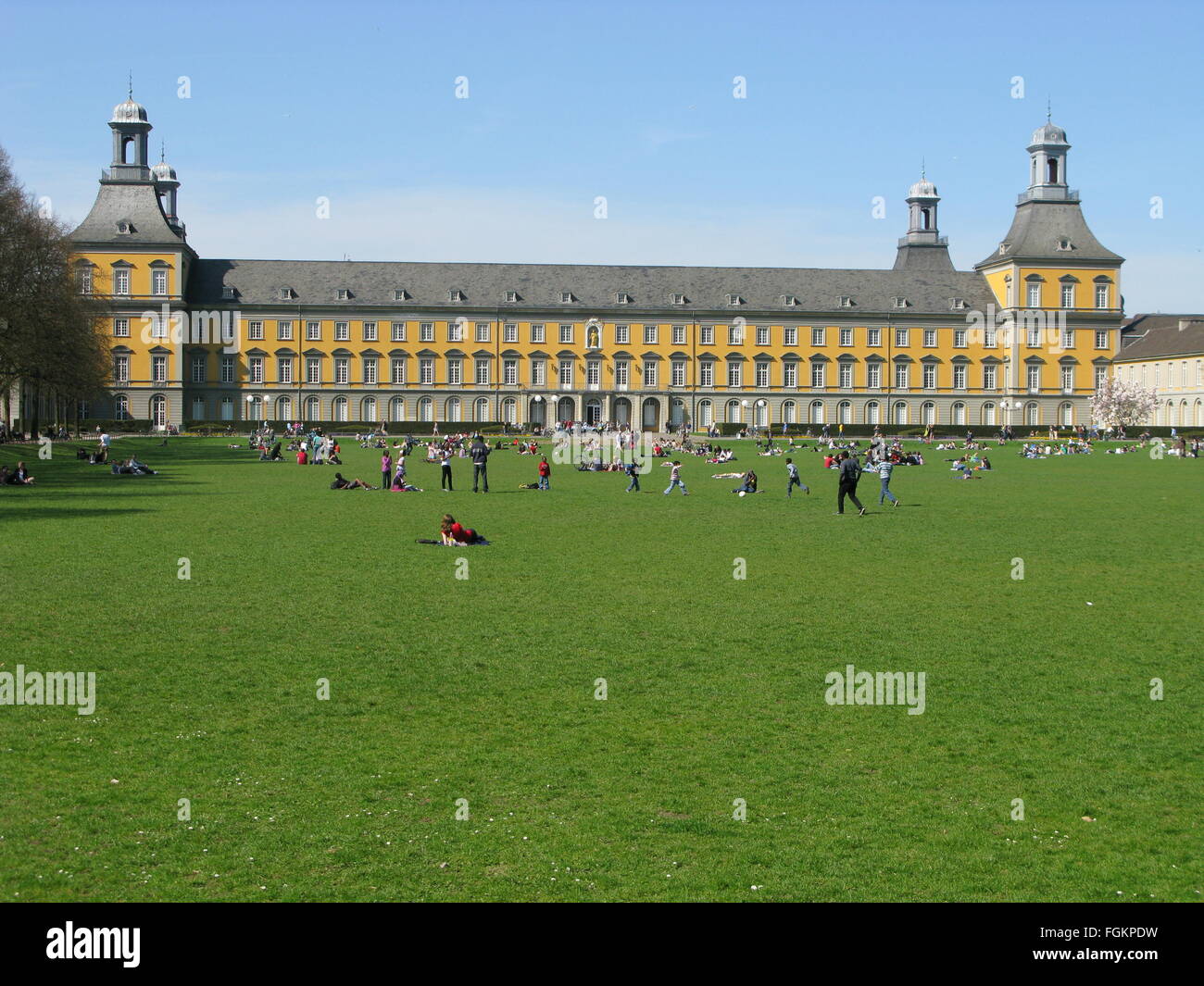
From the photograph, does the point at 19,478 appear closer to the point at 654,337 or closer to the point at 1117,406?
the point at 654,337

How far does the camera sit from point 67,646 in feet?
43.3

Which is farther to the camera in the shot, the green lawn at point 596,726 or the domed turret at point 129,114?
the domed turret at point 129,114

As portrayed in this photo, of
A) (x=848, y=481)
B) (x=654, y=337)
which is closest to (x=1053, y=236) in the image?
(x=654, y=337)

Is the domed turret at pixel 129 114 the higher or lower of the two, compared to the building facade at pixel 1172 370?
higher

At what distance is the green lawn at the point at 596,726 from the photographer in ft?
24.4

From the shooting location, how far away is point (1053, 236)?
116 metres

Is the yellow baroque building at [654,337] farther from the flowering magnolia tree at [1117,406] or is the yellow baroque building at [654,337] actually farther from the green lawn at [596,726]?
the green lawn at [596,726]

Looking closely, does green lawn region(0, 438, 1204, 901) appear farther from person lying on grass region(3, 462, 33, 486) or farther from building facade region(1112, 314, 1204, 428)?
building facade region(1112, 314, 1204, 428)

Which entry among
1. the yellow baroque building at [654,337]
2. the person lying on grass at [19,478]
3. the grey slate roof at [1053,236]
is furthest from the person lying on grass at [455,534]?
the grey slate roof at [1053,236]

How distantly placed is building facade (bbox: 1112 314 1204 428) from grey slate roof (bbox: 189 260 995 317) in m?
17.4

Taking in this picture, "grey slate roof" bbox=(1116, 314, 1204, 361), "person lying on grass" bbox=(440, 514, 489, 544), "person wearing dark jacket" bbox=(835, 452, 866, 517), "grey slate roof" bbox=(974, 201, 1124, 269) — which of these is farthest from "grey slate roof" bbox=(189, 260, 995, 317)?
"person lying on grass" bbox=(440, 514, 489, 544)

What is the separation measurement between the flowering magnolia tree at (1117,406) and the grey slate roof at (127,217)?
78989 millimetres

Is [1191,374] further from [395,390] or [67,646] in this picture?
[67,646]

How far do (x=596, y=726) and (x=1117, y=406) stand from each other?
115m
